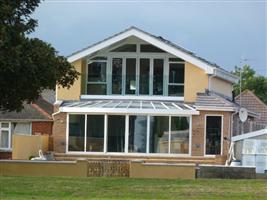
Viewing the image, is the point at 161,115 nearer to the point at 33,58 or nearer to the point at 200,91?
the point at 200,91

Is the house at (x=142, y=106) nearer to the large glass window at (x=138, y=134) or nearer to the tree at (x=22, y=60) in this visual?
the large glass window at (x=138, y=134)

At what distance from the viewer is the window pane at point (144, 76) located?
40.9 metres

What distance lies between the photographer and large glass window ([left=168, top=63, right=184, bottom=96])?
4066 centimetres

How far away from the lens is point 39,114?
149 feet

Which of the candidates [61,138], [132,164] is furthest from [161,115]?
[132,164]

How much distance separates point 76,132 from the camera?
3894 cm

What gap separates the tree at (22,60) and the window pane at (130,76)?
20.1 m

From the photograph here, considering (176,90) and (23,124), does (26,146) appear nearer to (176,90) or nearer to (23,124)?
(23,124)

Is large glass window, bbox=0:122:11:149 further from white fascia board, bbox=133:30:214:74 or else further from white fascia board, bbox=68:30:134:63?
white fascia board, bbox=133:30:214:74

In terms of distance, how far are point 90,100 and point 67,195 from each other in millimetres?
20268

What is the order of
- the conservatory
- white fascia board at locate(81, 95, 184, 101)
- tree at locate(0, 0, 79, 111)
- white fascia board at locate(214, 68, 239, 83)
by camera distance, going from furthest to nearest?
1. white fascia board at locate(81, 95, 184, 101)
2. white fascia board at locate(214, 68, 239, 83)
3. the conservatory
4. tree at locate(0, 0, 79, 111)

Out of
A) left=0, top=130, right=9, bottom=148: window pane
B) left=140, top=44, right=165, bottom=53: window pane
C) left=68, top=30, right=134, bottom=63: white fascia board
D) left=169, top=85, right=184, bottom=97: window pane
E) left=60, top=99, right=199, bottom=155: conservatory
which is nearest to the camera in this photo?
left=60, top=99, right=199, bottom=155: conservatory

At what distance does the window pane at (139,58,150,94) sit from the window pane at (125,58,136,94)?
40cm

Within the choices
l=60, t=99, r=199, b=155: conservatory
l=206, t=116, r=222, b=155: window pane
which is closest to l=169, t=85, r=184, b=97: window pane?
l=60, t=99, r=199, b=155: conservatory
